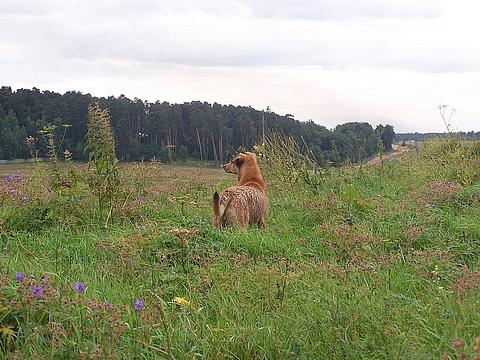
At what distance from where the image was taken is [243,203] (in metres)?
6.43

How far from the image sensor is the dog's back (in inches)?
245

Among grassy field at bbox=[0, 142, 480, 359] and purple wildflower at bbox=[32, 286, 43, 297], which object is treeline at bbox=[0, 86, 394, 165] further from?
purple wildflower at bbox=[32, 286, 43, 297]

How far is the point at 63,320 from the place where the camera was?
9.46 ft

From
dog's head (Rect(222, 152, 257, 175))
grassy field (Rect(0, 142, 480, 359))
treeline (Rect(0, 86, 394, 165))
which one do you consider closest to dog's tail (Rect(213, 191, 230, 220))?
grassy field (Rect(0, 142, 480, 359))

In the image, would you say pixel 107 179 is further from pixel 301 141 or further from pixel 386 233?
pixel 301 141

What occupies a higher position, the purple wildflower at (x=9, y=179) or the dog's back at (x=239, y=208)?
the purple wildflower at (x=9, y=179)

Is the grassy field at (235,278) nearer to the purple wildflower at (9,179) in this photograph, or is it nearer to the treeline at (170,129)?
the purple wildflower at (9,179)

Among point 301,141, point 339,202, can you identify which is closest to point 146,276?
point 339,202

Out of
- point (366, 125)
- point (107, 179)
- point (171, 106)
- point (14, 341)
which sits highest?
point (171, 106)

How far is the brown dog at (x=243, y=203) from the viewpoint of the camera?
20.5ft

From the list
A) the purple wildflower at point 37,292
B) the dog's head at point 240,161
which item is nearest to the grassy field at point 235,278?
the purple wildflower at point 37,292

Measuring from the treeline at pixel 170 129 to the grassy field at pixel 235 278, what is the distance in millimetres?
1328

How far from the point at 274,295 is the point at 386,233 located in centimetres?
245

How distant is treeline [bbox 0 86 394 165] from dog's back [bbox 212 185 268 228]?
186 cm
